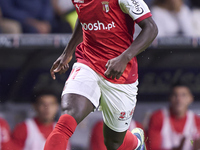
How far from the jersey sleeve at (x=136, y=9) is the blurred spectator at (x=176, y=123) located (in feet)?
12.1

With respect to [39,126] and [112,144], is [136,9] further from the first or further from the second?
[39,126]

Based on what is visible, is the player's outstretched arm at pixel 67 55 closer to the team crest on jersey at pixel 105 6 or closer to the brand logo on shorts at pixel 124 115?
the team crest on jersey at pixel 105 6

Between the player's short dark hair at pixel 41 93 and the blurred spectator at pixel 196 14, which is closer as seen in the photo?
the player's short dark hair at pixel 41 93

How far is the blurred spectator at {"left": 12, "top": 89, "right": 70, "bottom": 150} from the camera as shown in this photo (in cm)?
609

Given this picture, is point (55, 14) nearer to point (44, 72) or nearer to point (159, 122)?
point (44, 72)

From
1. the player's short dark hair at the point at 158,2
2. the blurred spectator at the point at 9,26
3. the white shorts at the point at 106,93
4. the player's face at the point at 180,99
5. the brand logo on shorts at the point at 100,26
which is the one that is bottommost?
the player's face at the point at 180,99

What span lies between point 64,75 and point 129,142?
8.75 feet

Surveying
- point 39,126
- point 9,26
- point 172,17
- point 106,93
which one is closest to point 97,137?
point 39,126

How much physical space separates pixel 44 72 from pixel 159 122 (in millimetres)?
2040

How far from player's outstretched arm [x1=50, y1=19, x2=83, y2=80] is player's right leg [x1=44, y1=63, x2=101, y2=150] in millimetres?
225

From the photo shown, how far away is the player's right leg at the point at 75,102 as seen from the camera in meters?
2.97

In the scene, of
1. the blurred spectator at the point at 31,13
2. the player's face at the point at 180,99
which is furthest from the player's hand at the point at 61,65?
the player's face at the point at 180,99

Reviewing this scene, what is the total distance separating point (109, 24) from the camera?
11.1 ft

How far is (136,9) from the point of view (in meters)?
3.17
